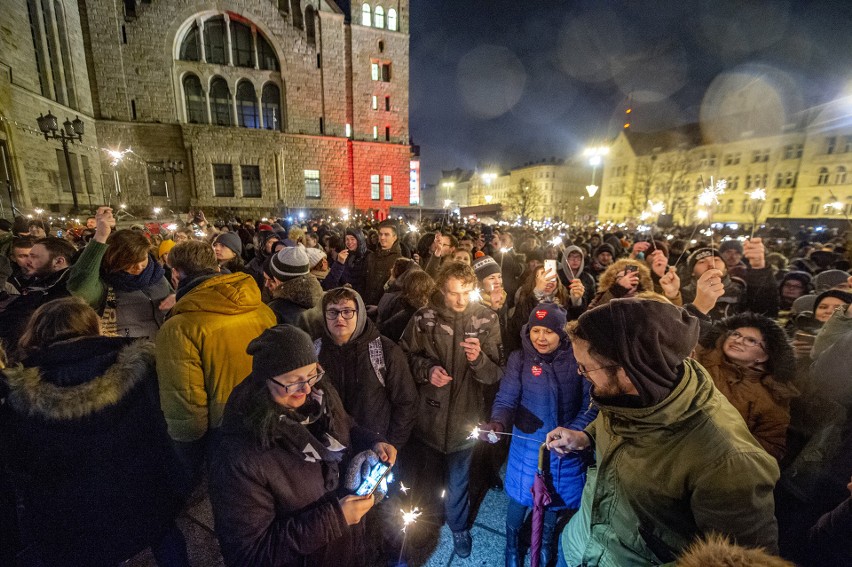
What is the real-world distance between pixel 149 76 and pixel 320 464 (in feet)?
112

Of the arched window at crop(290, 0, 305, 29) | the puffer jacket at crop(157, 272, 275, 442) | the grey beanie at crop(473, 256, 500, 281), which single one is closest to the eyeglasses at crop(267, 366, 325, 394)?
the puffer jacket at crop(157, 272, 275, 442)

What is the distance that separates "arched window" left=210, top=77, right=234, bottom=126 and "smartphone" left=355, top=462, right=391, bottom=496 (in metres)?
33.6

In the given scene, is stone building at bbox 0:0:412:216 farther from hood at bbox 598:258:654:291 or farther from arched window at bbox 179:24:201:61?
hood at bbox 598:258:654:291

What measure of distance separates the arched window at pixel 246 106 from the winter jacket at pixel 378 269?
94.9 ft

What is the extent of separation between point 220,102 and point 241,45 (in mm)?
4789

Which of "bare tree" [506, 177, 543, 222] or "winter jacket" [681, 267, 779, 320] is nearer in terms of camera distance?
"winter jacket" [681, 267, 779, 320]

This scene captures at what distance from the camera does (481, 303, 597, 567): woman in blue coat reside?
102 inches

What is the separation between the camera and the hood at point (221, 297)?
2.38 metres

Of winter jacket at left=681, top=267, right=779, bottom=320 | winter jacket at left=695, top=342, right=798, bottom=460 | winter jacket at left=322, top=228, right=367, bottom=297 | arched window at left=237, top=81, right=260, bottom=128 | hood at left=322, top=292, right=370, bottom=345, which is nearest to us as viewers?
winter jacket at left=695, top=342, right=798, bottom=460

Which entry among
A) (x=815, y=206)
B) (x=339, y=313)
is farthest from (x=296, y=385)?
(x=815, y=206)

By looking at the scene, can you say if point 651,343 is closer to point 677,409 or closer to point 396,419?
point 677,409

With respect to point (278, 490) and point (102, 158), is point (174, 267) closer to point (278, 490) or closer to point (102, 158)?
point (278, 490)

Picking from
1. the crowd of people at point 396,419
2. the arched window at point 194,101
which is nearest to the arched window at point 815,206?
the crowd of people at point 396,419

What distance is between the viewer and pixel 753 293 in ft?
17.5
